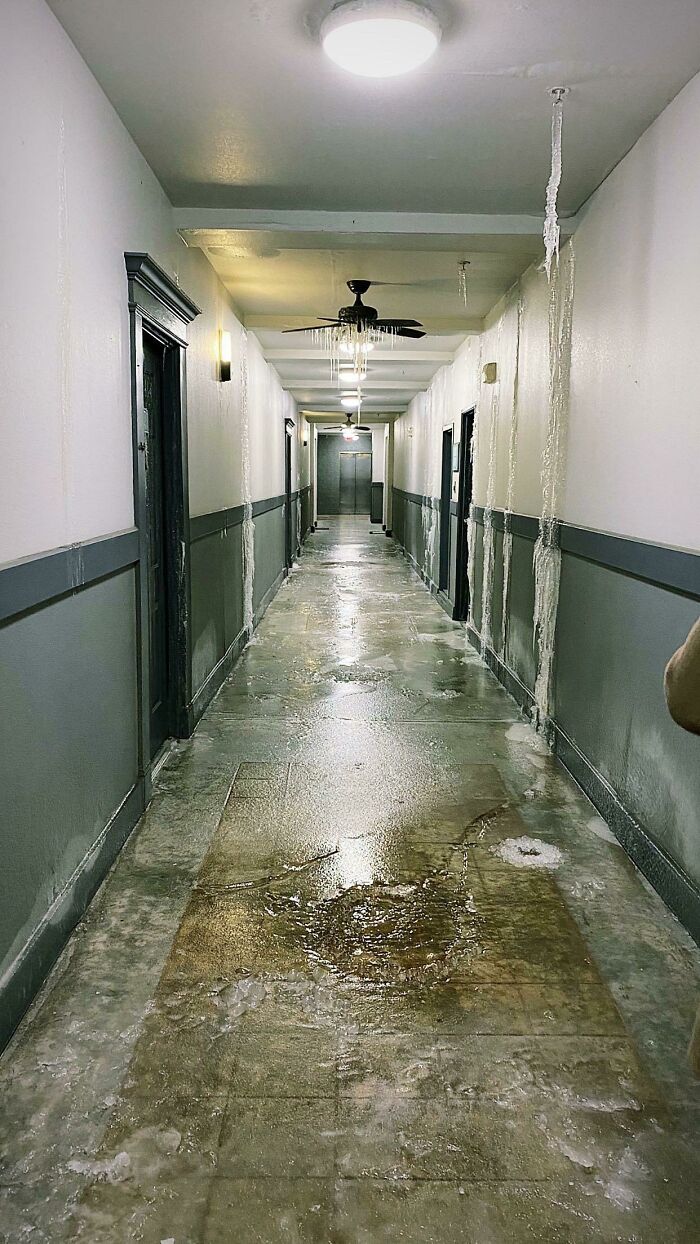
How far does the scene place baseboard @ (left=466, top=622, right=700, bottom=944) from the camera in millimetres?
2424

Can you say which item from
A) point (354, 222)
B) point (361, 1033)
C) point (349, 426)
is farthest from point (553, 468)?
point (349, 426)

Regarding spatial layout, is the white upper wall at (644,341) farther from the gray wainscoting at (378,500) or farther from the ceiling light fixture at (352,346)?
the gray wainscoting at (378,500)

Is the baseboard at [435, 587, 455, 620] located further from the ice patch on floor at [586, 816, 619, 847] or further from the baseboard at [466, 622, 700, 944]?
the ice patch on floor at [586, 816, 619, 847]

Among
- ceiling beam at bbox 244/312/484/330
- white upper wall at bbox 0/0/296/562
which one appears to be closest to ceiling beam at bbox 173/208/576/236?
white upper wall at bbox 0/0/296/562

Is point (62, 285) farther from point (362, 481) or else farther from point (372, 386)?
point (362, 481)

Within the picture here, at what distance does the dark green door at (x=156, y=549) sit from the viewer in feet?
12.1

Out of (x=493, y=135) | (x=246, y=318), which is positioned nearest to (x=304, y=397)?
(x=246, y=318)

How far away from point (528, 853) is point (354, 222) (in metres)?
A: 2.65

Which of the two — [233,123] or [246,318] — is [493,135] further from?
[246,318]

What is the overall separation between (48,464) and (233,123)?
1.42 m

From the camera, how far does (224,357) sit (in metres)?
5.21

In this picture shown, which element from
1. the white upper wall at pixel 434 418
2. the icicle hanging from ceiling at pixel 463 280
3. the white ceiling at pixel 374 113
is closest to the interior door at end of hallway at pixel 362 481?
the white upper wall at pixel 434 418

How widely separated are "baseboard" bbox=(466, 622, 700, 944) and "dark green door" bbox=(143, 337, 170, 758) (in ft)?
5.68

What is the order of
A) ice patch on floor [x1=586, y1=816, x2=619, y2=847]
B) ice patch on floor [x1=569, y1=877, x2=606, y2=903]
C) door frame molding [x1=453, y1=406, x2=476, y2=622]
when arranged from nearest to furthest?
ice patch on floor [x1=569, y1=877, x2=606, y2=903] → ice patch on floor [x1=586, y1=816, x2=619, y2=847] → door frame molding [x1=453, y1=406, x2=476, y2=622]
